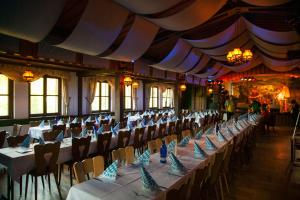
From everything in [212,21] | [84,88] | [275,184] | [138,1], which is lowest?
[275,184]

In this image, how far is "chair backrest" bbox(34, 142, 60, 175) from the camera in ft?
11.3

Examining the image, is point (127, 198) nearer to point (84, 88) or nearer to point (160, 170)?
point (160, 170)

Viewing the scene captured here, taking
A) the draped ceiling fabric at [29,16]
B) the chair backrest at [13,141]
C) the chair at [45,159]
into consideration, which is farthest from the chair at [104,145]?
the draped ceiling fabric at [29,16]

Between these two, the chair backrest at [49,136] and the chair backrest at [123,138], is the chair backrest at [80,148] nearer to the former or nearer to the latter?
the chair backrest at [123,138]

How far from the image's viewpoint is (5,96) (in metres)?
7.47

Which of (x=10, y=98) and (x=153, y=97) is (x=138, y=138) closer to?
(x=10, y=98)

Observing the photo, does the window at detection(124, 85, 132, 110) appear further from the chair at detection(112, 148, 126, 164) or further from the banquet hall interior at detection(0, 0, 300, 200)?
the chair at detection(112, 148, 126, 164)

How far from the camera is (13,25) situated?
12.7ft

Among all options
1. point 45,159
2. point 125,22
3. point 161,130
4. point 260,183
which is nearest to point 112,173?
point 45,159

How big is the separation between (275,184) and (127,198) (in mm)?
3666

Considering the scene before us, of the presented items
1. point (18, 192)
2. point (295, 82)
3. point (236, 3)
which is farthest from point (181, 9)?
point (295, 82)

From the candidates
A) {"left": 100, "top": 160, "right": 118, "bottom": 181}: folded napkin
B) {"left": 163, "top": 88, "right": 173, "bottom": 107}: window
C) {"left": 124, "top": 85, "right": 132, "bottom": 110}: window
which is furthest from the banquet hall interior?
{"left": 163, "top": 88, "right": 173, "bottom": 107}: window

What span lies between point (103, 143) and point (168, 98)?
42.6 ft

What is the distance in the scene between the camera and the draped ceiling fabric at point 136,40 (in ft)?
19.2
